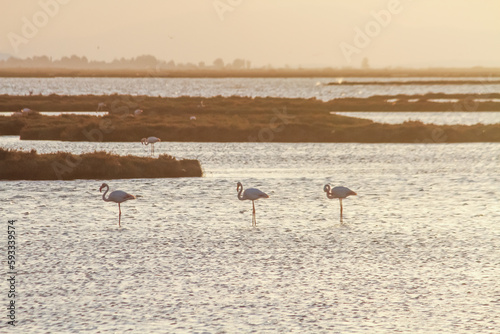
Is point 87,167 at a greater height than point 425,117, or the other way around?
point 87,167

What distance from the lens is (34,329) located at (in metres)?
12.6

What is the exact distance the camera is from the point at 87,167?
1270 inches

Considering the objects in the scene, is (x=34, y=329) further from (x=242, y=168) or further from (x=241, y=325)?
(x=242, y=168)

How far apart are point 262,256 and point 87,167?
15.9 m

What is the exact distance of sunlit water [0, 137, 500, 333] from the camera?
13.3 meters

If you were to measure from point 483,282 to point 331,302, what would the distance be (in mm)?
3555

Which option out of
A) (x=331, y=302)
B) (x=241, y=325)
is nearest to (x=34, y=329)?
(x=241, y=325)

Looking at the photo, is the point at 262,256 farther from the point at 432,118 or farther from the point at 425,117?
the point at 425,117
